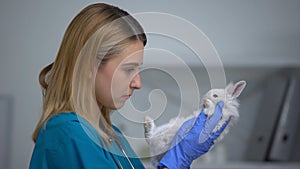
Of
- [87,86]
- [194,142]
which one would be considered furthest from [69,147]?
[194,142]

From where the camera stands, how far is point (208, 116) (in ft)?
3.38

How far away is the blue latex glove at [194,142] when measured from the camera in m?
1.03

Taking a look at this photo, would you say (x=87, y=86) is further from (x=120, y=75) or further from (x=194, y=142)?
(x=194, y=142)

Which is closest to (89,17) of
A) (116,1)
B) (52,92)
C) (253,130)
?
(52,92)

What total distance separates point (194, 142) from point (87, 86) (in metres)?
0.24

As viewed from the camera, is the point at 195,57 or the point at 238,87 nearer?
the point at 238,87

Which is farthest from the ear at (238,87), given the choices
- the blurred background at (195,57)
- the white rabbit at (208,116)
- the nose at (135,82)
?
the blurred background at (195,57)

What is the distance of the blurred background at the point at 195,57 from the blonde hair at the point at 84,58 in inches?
40.4

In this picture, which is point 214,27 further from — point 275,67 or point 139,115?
point 139,115

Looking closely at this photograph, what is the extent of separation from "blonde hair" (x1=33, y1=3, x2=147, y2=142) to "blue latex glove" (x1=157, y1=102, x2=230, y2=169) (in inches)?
6.3

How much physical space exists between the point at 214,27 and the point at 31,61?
723 millimetres

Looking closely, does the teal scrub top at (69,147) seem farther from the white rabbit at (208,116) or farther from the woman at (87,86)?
the white rabbit at (208,116)

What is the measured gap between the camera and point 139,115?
48.7 inches

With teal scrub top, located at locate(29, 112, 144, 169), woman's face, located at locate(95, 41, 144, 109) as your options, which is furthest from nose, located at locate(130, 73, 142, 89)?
teal scrub top, located at locate(29, 112, 144, 169)
